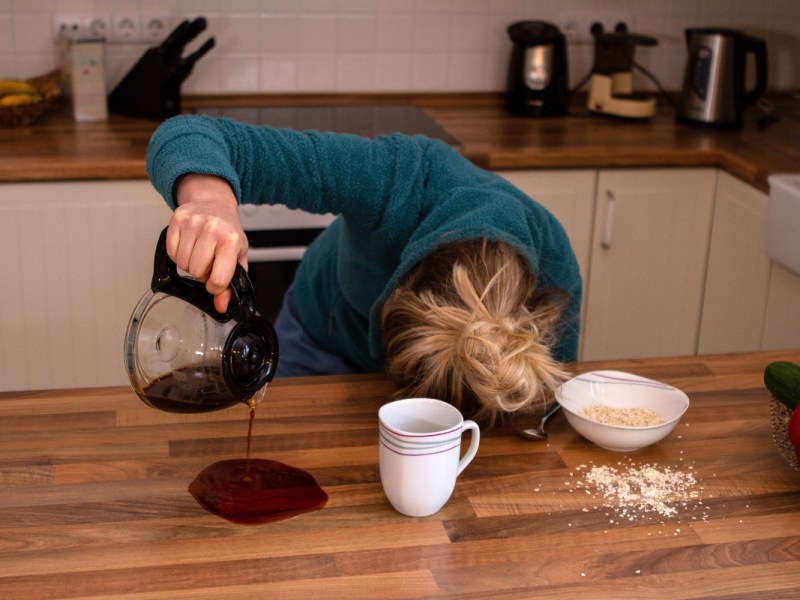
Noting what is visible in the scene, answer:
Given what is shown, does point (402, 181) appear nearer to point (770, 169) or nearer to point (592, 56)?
point (770, 169)

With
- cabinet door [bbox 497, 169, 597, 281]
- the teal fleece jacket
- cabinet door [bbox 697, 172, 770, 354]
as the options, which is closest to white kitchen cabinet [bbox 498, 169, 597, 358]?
cabinet door [bbox 497, 169, 597, 281]

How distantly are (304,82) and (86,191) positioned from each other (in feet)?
2.63

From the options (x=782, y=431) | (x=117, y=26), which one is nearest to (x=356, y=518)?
(x=782, y=431)

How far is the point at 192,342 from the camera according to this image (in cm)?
102

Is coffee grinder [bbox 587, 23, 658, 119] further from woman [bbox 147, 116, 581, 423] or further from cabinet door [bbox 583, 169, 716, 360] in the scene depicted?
woman [bbox 147, 116, 581, 423]

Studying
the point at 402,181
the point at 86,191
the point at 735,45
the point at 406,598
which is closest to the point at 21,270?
the point at 86,191

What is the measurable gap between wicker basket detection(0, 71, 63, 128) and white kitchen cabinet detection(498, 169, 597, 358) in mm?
1129

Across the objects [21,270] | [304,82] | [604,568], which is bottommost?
[21,270]

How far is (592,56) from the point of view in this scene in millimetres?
2953

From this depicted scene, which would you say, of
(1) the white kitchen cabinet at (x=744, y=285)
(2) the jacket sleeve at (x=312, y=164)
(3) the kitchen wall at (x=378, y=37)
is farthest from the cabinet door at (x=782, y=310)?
(2) the jacket sleeve at (x=312, y=164)

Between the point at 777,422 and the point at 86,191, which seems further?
the point at 86,191

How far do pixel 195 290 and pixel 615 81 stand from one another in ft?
6.59

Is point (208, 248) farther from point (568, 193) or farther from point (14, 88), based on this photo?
point (14, 88)

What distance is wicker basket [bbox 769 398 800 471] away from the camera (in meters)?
1.15
